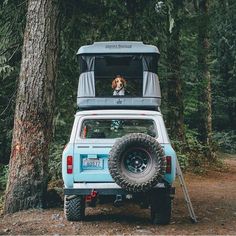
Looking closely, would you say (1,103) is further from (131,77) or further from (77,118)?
(77,118)

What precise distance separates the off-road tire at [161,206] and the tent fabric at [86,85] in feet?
12.1

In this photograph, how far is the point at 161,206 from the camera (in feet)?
27.2

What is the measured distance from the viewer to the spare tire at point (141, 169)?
7.65 metres

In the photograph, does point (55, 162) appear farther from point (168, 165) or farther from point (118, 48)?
point (168, 165)

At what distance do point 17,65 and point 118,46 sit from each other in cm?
361

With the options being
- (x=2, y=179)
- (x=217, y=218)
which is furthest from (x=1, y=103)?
(x=217, y=218)

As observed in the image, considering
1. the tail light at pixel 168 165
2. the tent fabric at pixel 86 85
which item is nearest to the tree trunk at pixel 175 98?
the tent fabric at pixel 86 85

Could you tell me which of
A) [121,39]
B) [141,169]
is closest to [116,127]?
[141,169]

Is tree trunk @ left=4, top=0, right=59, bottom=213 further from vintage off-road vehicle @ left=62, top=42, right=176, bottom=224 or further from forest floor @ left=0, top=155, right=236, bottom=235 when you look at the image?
vintage off-road vehicle @ left=62, top=42, right=176, bottom=224

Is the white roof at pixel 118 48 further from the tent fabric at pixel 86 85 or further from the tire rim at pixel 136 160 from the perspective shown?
the tire rim at pixel 136 160

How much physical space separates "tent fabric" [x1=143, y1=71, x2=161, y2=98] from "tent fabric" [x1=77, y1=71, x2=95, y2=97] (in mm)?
1295

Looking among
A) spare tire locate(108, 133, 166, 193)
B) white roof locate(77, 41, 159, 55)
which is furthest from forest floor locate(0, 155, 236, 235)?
white roof locate(77, 41, 159, 55)

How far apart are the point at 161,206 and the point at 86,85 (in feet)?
13.8

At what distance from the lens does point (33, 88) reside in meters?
9.72
